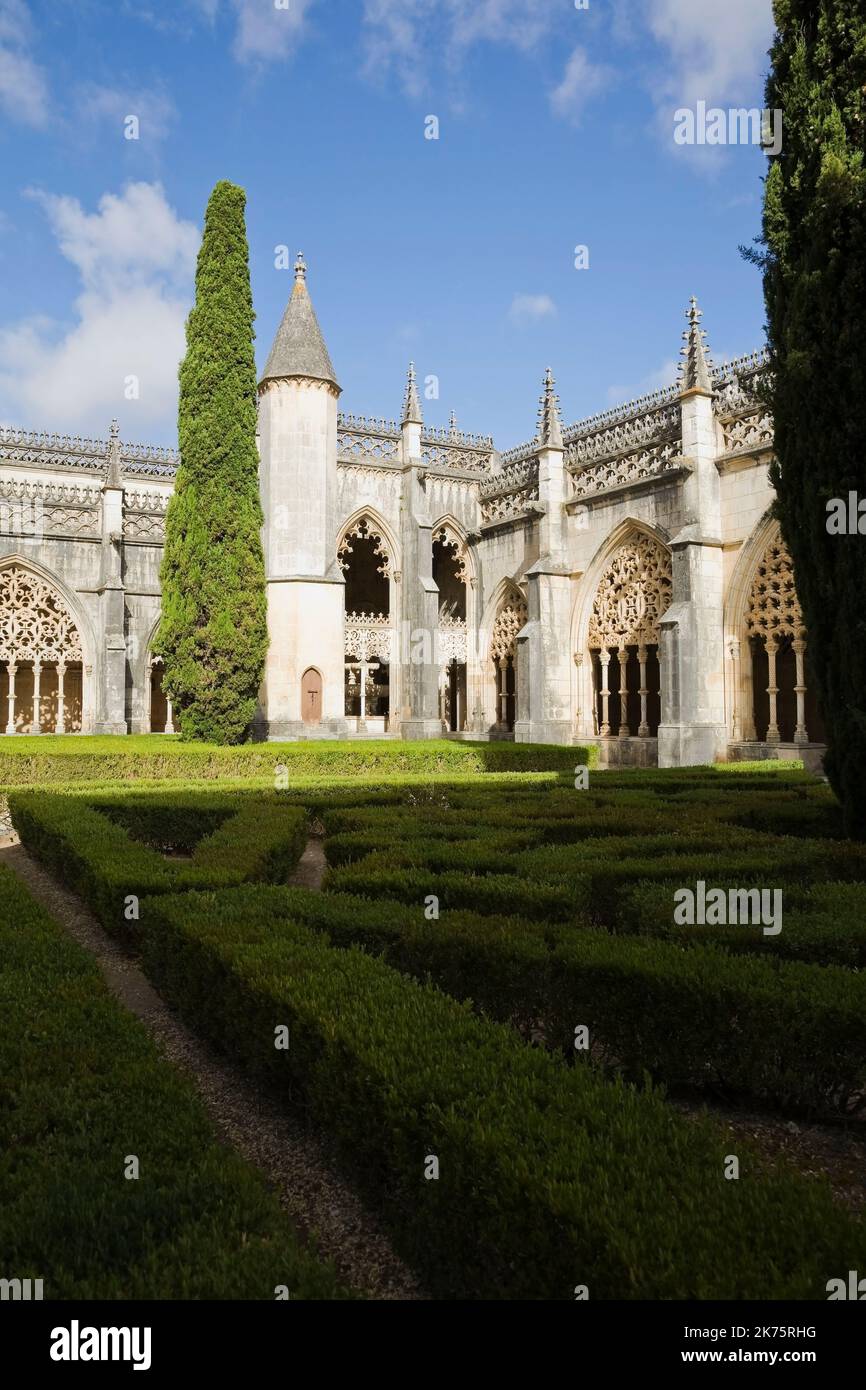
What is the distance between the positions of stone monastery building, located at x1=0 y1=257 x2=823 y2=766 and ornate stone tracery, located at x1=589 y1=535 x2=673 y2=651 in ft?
0.16

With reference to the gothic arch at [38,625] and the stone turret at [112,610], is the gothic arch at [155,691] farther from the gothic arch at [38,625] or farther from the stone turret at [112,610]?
the gothic arch at [38,625]

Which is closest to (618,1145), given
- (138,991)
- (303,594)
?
Result: (138,991)

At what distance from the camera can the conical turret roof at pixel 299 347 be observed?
20.3 meters

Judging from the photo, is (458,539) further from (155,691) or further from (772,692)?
(155,691)

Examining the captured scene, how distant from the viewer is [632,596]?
19172mm

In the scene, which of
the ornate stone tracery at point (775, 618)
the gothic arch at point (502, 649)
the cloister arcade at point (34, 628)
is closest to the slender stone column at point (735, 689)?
the ornate stone tracery at point (775, 618)

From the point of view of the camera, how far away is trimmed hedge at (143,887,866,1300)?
2.00 meters

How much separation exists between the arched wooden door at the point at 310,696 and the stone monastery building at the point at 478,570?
33mm

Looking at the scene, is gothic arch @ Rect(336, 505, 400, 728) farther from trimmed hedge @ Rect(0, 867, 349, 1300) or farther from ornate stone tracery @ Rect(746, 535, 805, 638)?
trimmed hedge @ Rect(0, 867, 349, 1300)

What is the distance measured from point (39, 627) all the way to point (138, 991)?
19445 mm

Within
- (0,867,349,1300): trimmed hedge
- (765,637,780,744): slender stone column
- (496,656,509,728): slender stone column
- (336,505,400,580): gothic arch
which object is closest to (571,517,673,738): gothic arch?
(765,637,780,744): slender stone column

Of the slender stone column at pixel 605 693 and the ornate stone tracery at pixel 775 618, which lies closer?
the ornate stone tracery at pixel 775 618

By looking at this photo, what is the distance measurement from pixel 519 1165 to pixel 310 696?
1809cm
